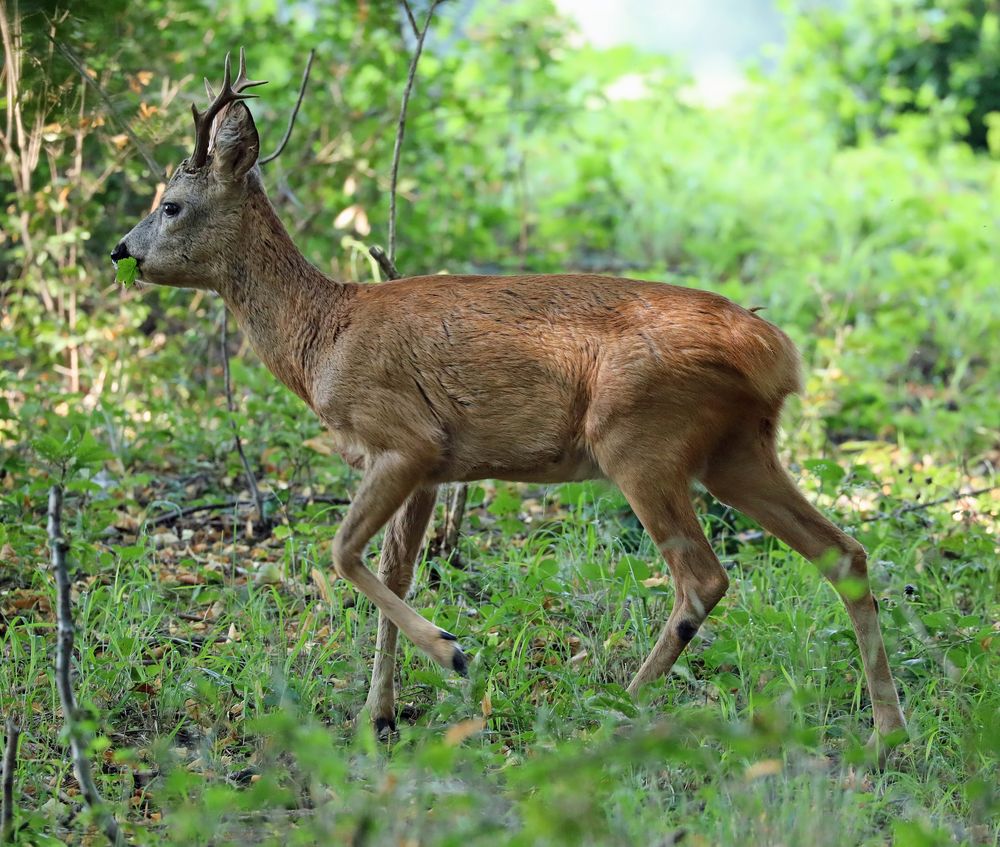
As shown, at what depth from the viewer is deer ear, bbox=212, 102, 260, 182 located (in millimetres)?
4906

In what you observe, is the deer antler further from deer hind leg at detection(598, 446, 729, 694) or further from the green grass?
deer hind leg at detection(598, 446, 729, 694)

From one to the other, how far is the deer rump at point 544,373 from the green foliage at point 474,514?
2.49 feet

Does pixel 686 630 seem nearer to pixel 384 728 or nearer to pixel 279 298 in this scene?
pixel 384 728

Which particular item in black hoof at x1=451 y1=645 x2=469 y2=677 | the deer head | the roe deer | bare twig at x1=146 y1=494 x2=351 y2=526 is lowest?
bare twig at x1=146 y1=494 x2=351 y2=526

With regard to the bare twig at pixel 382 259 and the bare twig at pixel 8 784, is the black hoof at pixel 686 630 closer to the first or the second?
the bare twig at pixel 382 259

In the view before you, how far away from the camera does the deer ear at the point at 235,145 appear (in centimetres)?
491

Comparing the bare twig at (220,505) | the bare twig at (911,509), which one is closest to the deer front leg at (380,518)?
the bare twig at (220,505)

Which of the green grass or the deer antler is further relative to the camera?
the deer antler

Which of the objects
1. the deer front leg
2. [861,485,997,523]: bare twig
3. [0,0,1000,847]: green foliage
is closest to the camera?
[0,0,1000,847]: green foliage

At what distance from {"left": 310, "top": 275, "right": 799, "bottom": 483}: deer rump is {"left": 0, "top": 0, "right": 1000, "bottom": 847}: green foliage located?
76 centimetres

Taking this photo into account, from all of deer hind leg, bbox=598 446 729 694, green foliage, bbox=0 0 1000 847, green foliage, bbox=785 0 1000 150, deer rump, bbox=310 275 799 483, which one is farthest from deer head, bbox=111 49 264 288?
green foliage, bbox=785 0 1000 150

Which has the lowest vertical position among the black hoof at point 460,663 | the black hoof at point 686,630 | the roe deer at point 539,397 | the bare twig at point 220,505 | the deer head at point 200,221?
the bare twig at point 220,505

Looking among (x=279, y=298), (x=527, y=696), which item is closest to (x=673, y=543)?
(x=527, y=696)

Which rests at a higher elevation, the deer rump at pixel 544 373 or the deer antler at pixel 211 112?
the deer antler at pixel 211 112
